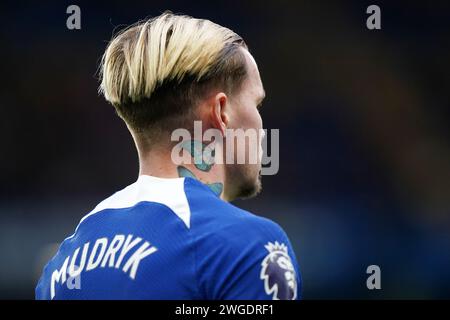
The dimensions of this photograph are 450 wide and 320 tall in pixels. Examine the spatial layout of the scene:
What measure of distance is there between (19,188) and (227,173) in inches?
264

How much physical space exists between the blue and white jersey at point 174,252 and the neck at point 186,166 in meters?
0.04

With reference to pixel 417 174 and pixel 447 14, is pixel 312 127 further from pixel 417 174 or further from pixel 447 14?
pixel 447 14

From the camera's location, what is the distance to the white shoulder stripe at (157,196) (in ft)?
5.62

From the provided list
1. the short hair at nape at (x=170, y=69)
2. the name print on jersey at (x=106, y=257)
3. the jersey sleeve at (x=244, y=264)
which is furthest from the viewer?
the short hair at nape at (x=170, y=69)

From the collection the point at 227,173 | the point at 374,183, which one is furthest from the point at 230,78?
the point at 374,183

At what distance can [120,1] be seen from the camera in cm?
858

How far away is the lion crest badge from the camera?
158 centimetres

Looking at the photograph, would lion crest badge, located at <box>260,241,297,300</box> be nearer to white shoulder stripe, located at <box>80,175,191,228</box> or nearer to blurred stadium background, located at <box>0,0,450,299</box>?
white shoulder stripe, located at <box>80,175,191,228</box>

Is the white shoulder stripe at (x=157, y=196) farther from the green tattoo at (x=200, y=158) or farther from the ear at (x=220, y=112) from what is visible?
the ear at (x=220, y=112)

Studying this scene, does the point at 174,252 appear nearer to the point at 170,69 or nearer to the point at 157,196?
the point at 157,196

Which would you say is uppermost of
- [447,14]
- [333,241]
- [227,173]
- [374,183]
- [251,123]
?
[447,14]

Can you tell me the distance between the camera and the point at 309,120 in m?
8.64

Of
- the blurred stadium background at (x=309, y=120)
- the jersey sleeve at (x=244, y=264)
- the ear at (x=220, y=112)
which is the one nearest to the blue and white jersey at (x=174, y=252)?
the jersey sleeve at (x=244, y=264)

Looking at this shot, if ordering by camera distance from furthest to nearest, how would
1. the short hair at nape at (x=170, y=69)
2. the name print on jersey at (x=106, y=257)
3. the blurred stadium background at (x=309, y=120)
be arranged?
the blurred stadium background at (x=309, y=120), the short hair at nape at (x=170, y=69), the name print on jersey at (x=106, y=257)
